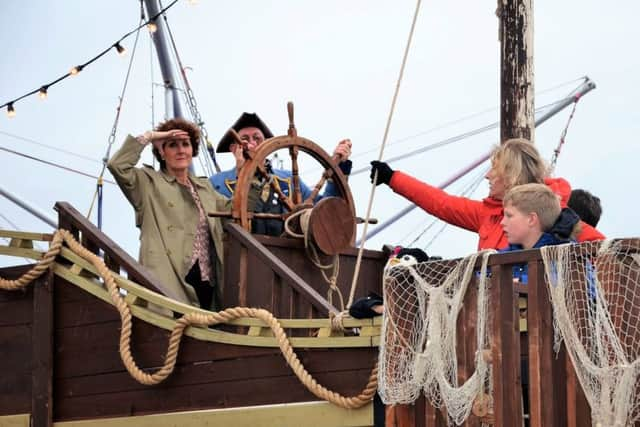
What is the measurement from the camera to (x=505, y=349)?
14.9ft

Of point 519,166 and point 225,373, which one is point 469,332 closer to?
point 519,166

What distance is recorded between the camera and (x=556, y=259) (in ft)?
14.4

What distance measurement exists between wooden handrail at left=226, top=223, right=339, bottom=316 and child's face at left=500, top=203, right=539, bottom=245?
1.02 meters

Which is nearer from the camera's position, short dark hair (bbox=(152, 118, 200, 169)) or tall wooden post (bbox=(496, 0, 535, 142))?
short dark hair (bbox=(152, 118, 200, 169))

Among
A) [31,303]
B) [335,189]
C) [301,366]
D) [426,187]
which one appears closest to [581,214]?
[426,187]

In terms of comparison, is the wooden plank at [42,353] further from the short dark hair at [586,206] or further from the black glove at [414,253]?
the short dark hair at [586,206]

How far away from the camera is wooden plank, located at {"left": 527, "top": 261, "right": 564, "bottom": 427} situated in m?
4.41

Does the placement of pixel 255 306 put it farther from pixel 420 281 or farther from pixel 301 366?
pixel 420 281

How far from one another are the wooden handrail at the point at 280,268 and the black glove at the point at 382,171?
2.05 feet

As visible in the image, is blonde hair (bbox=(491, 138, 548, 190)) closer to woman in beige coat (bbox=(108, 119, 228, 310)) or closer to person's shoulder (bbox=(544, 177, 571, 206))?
person's shoulder (bbox=(544, 177, 571, 206))

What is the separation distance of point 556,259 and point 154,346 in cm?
227

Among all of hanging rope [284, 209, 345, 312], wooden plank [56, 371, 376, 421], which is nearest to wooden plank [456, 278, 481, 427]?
wooden plank [56, 371, 376, 421]

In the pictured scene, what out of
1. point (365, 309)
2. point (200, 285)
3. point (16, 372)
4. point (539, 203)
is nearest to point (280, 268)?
point (200, 285)

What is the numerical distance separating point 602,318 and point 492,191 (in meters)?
1.61
